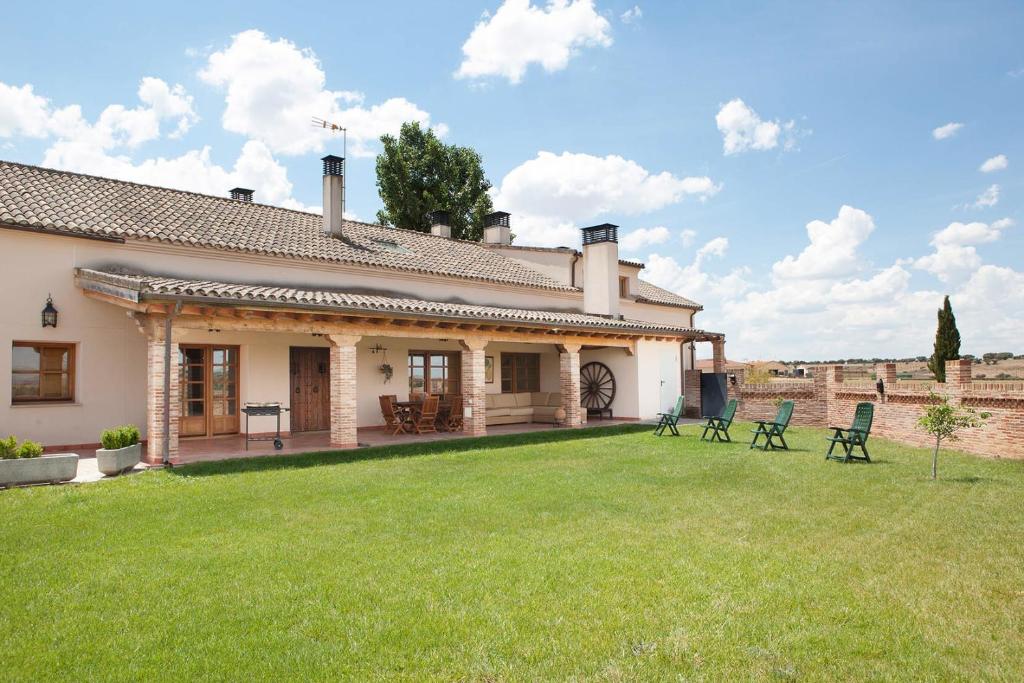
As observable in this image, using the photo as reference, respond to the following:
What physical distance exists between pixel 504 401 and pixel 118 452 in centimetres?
969

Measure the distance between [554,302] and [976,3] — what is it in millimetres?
12214

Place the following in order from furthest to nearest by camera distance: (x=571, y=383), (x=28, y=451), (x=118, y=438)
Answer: (x=571, y=383)
(x=118, y=438)
(x=28, y=451)

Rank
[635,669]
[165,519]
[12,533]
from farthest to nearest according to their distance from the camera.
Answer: [165,519] → [12,533] → [635,669]

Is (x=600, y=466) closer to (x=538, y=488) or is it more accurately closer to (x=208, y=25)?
(x=538, y=488)

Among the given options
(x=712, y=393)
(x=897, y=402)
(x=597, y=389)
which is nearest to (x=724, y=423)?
(x=897, y=402)

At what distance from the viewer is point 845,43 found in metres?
11.5

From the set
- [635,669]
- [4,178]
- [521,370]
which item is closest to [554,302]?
[521,370]

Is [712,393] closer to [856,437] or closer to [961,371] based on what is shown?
[961,371]

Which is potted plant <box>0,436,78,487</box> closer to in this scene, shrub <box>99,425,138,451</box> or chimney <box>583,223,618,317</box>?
shrub <box>99,425,138,451</box>

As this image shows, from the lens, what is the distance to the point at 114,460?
8508 millimetres

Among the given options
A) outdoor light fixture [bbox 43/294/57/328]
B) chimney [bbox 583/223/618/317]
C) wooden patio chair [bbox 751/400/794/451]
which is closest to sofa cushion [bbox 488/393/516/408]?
chimney [bbox 583/223/618/317]

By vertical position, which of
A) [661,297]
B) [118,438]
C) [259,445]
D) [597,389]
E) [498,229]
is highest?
[498,229]

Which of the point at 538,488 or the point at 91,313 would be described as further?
the point at 91,313

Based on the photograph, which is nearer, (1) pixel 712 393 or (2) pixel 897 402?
(2) pixel 897 402
